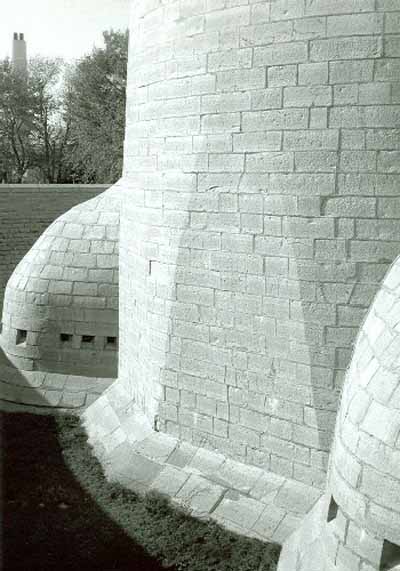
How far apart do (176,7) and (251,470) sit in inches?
172

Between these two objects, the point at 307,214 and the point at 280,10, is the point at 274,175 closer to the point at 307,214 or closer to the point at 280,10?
the point at 307,214

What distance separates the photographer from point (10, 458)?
8.30m

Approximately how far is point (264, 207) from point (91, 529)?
3203 millimetres

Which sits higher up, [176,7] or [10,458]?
[176,7]

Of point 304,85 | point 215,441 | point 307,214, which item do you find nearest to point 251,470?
point 215,441

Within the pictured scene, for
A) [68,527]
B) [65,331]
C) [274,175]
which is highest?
[274,175]

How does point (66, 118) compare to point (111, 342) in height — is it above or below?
above

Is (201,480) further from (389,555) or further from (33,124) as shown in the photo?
(33,124)

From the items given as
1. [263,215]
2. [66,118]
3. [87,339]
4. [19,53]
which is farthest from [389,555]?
[19,53]

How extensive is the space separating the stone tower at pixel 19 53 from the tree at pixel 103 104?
3251mm

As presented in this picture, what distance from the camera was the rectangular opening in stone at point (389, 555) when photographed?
14.2 feet

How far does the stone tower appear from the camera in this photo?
33.3 m

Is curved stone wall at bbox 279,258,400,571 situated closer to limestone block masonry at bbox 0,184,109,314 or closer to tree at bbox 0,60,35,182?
limestone block masonry at bbox 0,184,109,314

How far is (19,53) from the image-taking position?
34281 millimetres
